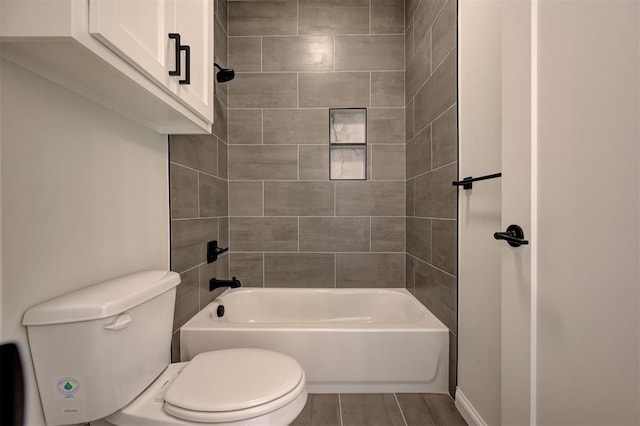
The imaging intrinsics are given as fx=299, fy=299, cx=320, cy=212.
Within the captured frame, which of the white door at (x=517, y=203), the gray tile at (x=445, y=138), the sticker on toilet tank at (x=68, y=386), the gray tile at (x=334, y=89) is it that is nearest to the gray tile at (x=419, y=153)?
the gray tile at (x=445, y=138)

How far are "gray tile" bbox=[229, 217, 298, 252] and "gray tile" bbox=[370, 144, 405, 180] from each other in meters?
0.76

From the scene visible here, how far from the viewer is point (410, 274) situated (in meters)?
2.23

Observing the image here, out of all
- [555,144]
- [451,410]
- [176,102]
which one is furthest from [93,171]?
[451,410]

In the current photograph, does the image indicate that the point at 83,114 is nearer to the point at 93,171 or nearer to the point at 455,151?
the point at 93,171

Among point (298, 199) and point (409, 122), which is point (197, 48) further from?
point (409, 122)

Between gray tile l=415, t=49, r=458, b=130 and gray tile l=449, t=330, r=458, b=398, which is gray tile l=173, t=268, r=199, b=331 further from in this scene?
gray tile l=415, t=49, r=458, b=130

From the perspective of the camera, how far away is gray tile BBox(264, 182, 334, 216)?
7.74ft

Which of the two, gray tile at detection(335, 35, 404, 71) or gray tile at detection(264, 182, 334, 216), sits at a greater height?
gray tile at detection(335, 35, 404, 71)

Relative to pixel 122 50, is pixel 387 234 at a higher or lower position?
lower

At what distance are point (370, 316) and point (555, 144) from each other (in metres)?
1.82

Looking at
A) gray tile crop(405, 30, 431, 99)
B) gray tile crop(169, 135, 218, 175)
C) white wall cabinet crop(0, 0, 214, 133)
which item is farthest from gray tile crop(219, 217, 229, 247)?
gray tile crop(405, 30, 431, 99)

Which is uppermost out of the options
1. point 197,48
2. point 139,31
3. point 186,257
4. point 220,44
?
point 220,44

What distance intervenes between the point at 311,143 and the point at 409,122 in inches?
29.8

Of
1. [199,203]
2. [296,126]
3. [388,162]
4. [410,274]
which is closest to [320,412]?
[410,274]
